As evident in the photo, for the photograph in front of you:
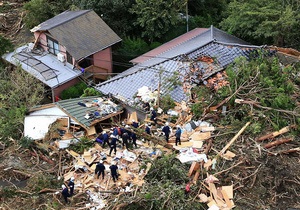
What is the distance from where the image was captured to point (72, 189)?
45.8 feet

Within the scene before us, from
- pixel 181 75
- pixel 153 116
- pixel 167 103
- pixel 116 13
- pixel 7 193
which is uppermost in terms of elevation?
pixel 116 13

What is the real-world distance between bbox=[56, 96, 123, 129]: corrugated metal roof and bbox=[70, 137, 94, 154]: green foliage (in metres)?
0.70

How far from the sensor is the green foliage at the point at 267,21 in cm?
2206

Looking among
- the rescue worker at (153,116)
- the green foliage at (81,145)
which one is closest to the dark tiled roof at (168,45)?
the rescue worker at (153,116)

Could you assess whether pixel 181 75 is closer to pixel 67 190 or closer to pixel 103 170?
pixel 103 170

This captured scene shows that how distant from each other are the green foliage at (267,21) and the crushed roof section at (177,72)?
295 cm

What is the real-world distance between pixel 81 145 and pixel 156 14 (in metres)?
11.7

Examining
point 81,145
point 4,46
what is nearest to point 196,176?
point 81,145

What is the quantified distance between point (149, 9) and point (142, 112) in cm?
950

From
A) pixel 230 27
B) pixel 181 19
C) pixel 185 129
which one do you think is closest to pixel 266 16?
pixel 230 27

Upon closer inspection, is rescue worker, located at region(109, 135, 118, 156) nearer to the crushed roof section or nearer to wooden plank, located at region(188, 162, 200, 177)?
wooden plank, located at region(188, 162, 200, 177)

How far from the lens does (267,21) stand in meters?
22.2

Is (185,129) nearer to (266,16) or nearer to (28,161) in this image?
(28,161)

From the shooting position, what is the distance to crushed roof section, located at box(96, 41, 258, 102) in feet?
61.3
